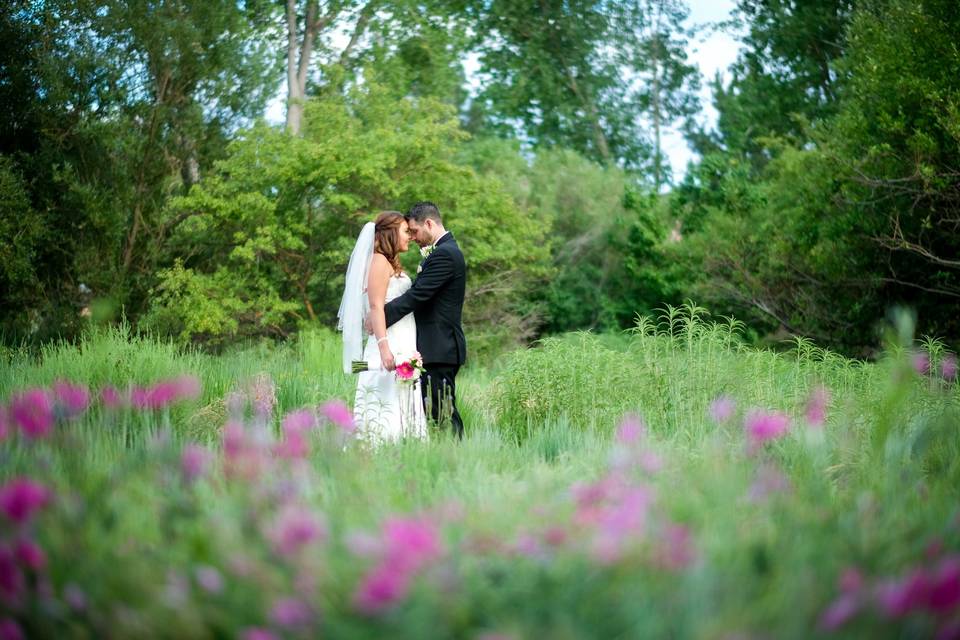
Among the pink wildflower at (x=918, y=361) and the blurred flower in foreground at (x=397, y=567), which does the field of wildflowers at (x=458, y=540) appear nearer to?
the blurred flower in foreground at (x=397, y=567)

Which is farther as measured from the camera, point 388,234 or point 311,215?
point 311,215

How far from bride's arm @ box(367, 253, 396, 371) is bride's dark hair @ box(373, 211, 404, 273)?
0.07 metres

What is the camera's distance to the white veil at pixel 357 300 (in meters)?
6.54

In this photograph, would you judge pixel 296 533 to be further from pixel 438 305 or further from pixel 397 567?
pixel 438 305

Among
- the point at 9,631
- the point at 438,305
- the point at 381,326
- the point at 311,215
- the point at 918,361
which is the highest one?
the point at 311,215

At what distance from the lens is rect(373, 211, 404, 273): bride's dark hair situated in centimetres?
642

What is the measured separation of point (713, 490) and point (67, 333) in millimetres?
12498

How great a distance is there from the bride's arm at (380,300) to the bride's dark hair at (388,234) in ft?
0.22

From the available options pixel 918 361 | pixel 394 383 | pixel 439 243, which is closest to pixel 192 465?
pixel 918 361

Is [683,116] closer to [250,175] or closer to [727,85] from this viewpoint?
[727,85]

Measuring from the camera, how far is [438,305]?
650cm

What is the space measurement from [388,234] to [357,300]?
1.90ft

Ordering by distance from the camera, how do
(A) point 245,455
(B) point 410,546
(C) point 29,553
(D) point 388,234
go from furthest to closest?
(D) point 388,234, (A) point 245,455, (C) point 29,553, (B) point 410,546

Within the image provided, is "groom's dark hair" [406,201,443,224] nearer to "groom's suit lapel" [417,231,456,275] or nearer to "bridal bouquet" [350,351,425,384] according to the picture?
"groom's suit lapel" [417,231,456,275]
